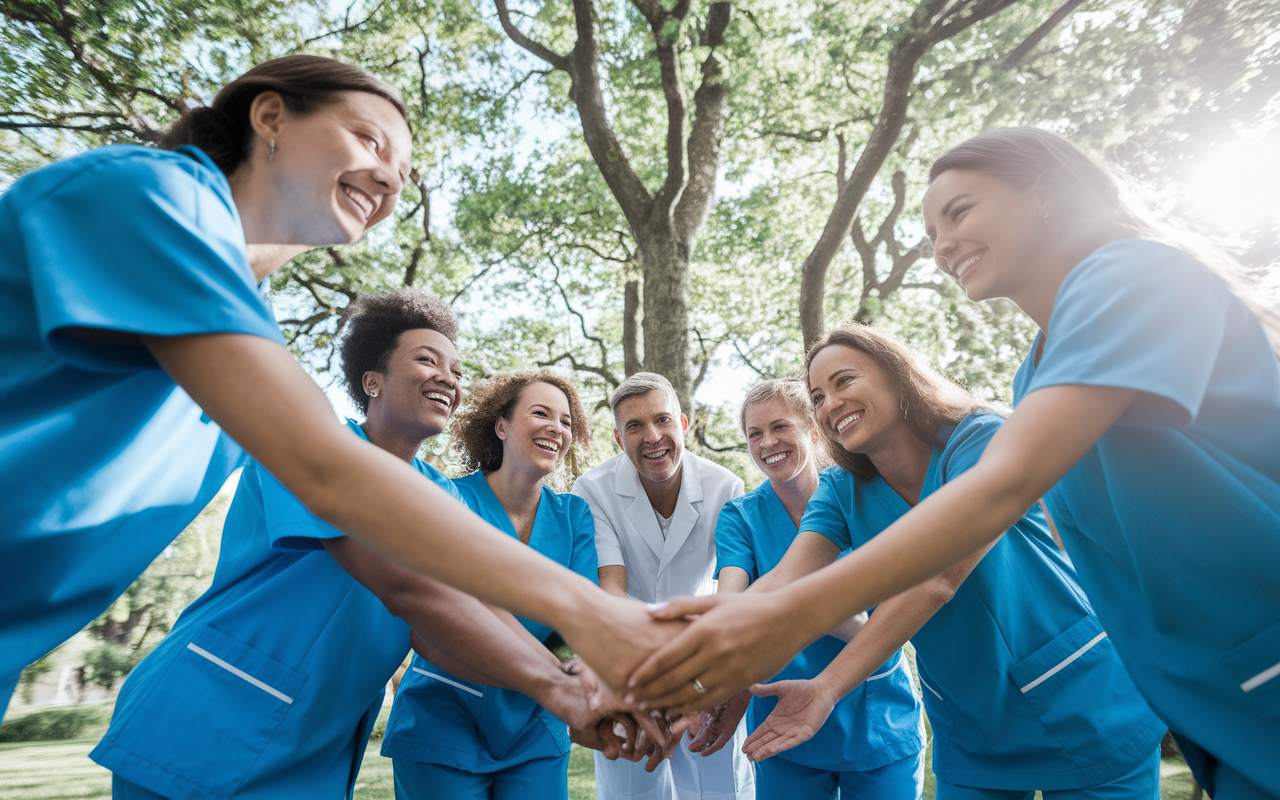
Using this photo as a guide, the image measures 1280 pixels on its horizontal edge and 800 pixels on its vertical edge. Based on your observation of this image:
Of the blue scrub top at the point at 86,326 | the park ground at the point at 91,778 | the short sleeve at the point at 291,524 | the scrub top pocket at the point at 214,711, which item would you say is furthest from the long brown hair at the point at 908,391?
the park ground at the point at 91,778

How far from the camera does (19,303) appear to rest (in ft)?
3.60

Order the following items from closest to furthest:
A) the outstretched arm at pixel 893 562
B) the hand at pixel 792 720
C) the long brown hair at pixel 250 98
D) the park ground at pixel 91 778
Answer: the outstretched arm at pixel 893 562, the long brown hair at pixel 250 98, the hand at pixel 792 720, the park ground at pixel 91 778

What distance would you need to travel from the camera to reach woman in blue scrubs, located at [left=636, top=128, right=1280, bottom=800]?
1.24 metres

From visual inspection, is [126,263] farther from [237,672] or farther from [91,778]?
[91,778]

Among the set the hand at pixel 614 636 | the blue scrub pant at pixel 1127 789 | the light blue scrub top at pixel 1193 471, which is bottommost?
the blue scrub pant at pixel 1127 789

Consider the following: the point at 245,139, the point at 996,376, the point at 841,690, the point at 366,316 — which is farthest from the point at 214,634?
the point at 996,376

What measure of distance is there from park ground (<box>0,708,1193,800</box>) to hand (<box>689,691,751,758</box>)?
3266 millimetres

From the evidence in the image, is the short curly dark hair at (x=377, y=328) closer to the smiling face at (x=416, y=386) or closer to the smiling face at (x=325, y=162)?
the smiling face at (x=416, y=386)

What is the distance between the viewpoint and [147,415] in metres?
1.33

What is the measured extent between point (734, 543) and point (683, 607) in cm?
156

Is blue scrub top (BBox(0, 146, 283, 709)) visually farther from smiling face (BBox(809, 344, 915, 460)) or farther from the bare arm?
smiling face (BBox(809, 344, 915, 460))

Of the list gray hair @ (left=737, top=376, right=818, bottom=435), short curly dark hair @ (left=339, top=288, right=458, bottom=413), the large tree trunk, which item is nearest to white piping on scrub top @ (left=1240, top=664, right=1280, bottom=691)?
gray hair @ (left=737, top=376, right=818, bottom=435)

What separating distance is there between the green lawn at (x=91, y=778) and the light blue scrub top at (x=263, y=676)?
15.3 feet

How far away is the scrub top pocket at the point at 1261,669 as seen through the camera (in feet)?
4.01
